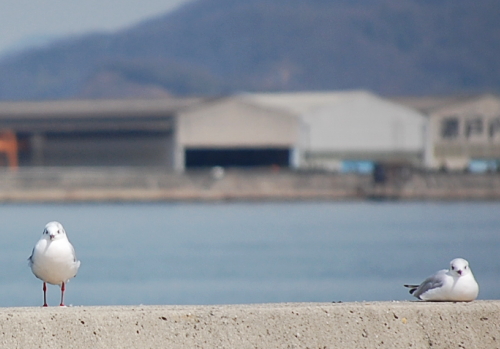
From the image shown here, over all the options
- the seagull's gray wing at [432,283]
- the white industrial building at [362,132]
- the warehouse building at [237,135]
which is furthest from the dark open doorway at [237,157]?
the seagull's gray wing at [432,283]

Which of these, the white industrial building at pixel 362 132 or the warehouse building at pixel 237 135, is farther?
the white industrial building at pixel 362 132

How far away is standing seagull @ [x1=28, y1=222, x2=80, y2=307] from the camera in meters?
8.08

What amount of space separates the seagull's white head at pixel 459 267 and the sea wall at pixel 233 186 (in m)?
57.6

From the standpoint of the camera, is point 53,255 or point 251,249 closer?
point 53,255

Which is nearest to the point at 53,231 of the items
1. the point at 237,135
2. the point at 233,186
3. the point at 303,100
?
the point at 233,186

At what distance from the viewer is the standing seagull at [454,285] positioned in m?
7.98

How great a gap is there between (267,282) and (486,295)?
652 cm

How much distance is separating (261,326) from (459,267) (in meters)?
1.51

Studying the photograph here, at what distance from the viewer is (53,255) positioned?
26.6ft

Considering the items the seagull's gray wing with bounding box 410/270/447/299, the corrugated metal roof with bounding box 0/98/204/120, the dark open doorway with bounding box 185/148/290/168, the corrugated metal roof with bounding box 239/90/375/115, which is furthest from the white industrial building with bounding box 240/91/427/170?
the seagull's gray wing with bounding box 410/270/447/299

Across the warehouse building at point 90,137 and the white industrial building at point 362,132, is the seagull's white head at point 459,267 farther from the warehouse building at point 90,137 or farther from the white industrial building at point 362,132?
the white industrial building at point 362,132

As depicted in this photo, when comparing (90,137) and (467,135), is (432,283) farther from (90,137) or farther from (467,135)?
(467,135)

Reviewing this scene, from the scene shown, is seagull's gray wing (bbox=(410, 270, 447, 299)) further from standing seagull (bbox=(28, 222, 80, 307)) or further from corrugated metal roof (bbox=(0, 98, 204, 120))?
corrugated metal roof (bbox=(0, 98, 204, 120))

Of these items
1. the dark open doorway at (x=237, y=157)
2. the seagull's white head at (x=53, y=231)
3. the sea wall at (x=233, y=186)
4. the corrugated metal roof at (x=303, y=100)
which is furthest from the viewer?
the corrugated metal roof at (x=303, y=100)
